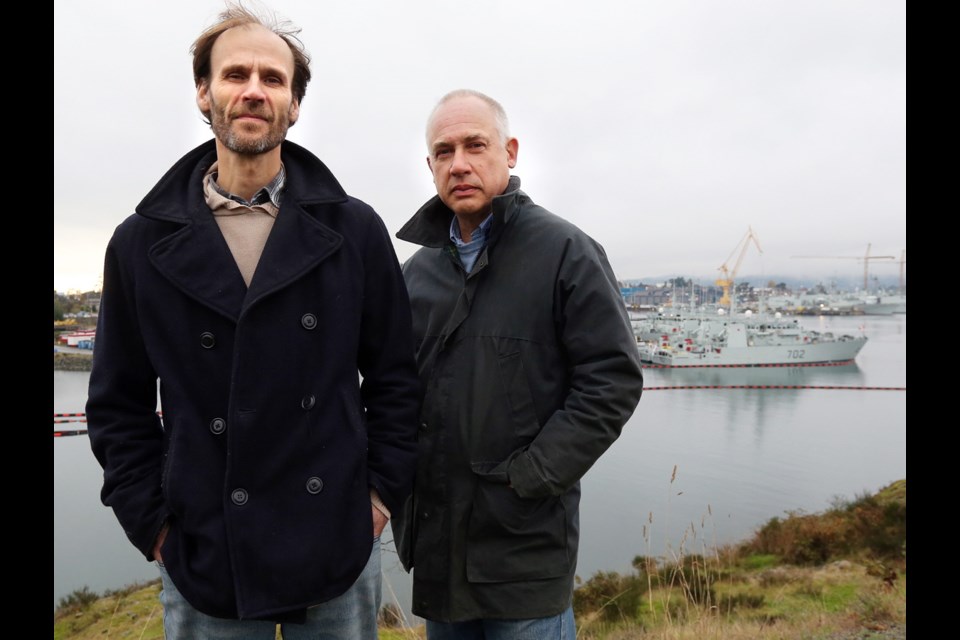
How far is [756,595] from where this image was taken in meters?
5.96

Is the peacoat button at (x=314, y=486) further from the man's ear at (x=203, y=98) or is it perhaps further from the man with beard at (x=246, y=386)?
the man's ear at (x=203, y=98)

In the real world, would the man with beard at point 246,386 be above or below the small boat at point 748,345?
above

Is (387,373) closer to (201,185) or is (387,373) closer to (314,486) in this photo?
(314,486)

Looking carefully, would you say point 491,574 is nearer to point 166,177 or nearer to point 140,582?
point 166,177

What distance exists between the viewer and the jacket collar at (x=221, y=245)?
129cm

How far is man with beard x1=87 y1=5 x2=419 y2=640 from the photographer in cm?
128

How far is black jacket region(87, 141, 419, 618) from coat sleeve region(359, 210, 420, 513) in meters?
0.04

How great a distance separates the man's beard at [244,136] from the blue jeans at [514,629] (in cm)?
119

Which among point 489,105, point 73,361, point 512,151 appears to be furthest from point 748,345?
point 489,105

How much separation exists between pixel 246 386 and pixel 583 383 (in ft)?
2.41

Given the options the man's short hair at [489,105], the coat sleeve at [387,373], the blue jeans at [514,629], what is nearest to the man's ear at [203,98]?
the coat sleeve at [387,373]

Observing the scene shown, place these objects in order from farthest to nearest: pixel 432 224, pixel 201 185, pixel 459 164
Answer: pixel 432 224 → pixel 459 164 → pixel 201 185

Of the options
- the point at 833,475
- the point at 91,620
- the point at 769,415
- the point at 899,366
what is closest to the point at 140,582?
the point at 91,620

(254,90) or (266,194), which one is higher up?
(254,90)
